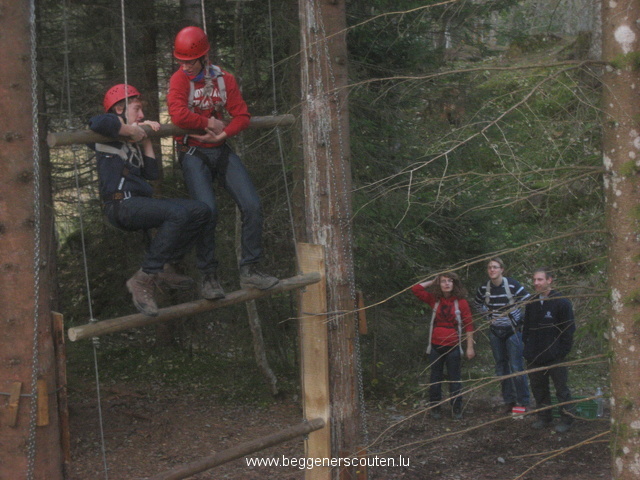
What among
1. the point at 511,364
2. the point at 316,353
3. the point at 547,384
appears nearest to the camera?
the point at 316,353

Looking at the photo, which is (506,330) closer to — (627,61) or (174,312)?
(627,61)

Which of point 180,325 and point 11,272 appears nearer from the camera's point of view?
point 11,272

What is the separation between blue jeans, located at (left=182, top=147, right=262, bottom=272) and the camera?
5.15 m

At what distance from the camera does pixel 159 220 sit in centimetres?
482

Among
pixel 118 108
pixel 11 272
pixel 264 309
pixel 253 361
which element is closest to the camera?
pixel 11 272

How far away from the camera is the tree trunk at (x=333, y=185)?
19.6 feet

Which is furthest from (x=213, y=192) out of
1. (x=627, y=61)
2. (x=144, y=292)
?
(x=627, y=61)

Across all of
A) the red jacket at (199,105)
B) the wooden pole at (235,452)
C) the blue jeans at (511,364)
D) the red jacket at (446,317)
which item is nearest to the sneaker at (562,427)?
the blue jeans at (511,364)

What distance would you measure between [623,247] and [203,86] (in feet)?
9.52

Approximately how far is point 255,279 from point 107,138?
1.38 m

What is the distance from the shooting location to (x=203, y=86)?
516 cm

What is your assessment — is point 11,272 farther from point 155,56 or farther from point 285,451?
point 155,56

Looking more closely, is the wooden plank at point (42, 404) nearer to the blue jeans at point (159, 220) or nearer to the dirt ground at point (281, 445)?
the blue jeans at point (159, 220)

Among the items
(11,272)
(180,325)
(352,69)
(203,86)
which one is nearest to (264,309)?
(180,325)
